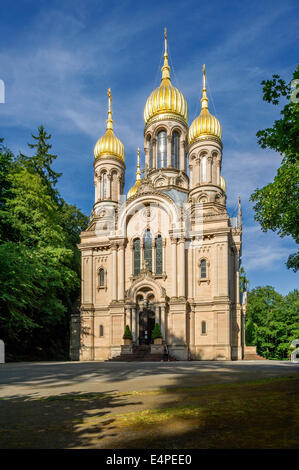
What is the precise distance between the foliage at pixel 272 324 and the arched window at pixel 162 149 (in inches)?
861

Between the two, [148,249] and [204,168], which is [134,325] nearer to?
[148,249]

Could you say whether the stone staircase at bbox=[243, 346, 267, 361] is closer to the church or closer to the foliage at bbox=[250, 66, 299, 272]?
the church

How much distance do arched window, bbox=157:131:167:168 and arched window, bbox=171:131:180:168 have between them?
0.78 meters

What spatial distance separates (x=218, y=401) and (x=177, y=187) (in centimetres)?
3535

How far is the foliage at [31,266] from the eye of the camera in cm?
2323

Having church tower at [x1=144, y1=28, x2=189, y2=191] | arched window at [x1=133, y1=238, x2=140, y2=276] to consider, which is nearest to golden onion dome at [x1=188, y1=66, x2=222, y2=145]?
church tower at [x1=144, y1=28, x2=189, y2=191]

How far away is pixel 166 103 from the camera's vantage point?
43.9 metres

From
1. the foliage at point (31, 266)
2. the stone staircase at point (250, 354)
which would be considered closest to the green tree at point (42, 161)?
the foliage at point (31, 266)

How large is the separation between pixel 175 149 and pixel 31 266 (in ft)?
84.0

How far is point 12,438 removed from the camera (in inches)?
209

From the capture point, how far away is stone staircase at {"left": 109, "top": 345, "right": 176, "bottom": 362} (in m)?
28.8

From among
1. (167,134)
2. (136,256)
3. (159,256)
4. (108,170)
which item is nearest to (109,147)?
(108,170)
